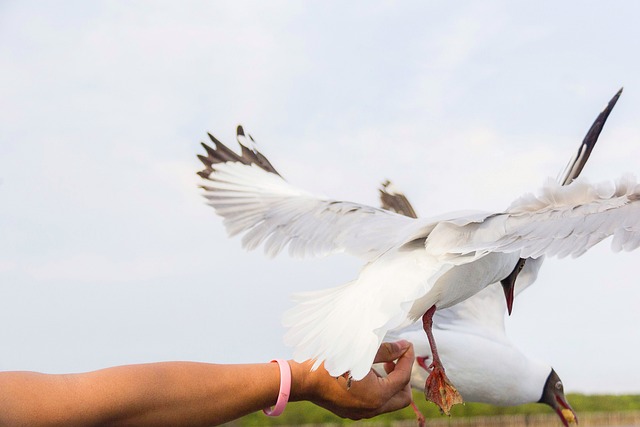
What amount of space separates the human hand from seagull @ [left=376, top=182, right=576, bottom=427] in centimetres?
102

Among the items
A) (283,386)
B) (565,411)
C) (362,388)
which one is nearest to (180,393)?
(283,386)

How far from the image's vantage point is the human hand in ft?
4.38

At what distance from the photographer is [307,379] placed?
1331mm

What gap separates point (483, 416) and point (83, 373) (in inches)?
219

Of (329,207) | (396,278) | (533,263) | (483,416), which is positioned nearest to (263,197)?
(329,207)

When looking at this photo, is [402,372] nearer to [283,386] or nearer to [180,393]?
[283,386]

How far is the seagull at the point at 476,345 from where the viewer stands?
8.75 ft

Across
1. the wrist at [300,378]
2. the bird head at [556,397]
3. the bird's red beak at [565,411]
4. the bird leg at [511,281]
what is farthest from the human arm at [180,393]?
the bird's red beak at [565,411]

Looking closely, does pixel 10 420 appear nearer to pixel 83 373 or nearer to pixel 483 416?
pixel 83 373

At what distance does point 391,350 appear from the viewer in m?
1.42

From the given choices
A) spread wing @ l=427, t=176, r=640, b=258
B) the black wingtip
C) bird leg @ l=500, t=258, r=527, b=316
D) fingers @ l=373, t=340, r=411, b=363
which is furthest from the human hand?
the black wingtip

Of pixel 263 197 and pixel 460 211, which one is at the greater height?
pixel 263 197

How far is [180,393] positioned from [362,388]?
11.4 inches

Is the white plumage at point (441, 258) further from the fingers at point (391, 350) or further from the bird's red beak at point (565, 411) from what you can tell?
the bird's red beak at point (565, 411)
